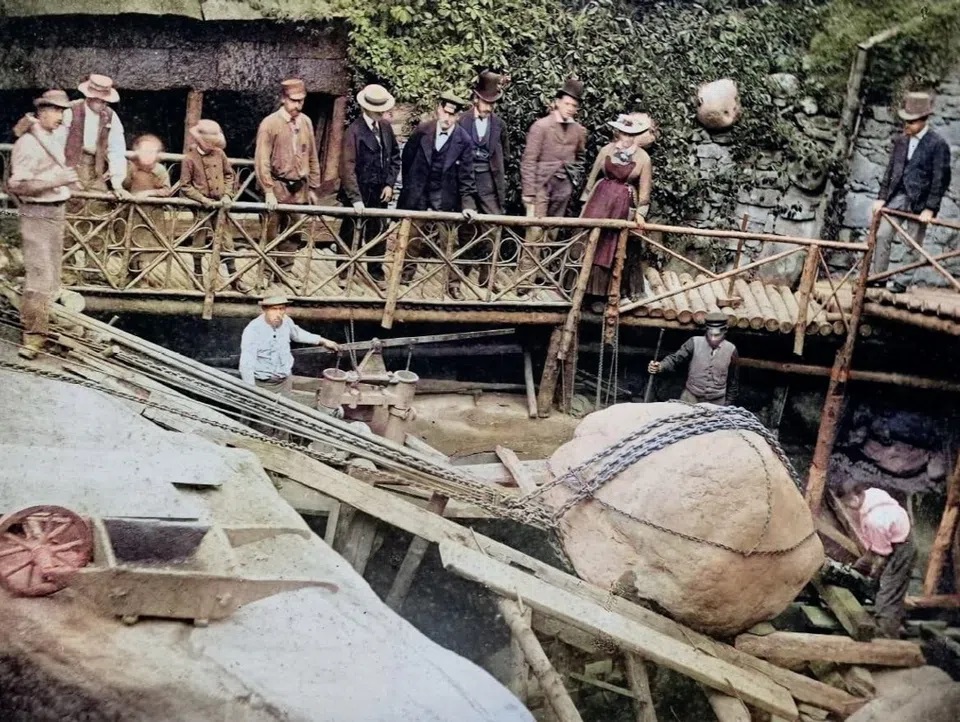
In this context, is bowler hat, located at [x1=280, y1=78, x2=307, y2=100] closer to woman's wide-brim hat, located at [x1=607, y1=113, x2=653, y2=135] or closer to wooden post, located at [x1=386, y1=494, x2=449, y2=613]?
woman's wide-brim hat, located at [x1=607, y1=113, x2=653, y2=135]

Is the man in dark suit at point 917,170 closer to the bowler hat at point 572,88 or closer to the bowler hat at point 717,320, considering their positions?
the bowler hat at point 717,320

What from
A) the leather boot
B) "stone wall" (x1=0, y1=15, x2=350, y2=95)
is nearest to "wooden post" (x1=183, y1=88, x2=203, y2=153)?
"stone wall" (x1=0, y1=15, x2=350, y2=95)

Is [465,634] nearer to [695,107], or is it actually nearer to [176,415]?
[176,415]

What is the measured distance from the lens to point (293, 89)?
6.41 meters

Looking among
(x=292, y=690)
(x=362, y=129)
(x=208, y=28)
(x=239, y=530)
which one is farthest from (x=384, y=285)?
(x=292, y=690)

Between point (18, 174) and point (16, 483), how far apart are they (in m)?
1.62

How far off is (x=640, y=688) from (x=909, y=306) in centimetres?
392

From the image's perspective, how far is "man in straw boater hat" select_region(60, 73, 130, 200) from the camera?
5613 mm

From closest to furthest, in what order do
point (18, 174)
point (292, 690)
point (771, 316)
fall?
point (292, 690)
point (18, 174)
point (771, 316)

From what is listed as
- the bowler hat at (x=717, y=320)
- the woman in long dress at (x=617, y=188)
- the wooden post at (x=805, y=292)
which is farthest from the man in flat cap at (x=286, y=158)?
the wooden post at (x=805, y=292)

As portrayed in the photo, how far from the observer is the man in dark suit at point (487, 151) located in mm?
6801

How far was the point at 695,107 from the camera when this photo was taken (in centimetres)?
Result: 746

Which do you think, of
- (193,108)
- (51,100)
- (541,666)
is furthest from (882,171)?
(51,100)

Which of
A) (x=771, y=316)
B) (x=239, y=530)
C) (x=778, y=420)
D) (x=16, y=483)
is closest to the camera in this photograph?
(x=16, y=483)
